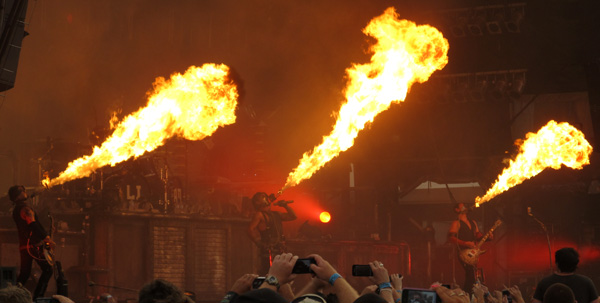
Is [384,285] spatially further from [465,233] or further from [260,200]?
[465,233]

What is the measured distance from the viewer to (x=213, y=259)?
1817 centimetres

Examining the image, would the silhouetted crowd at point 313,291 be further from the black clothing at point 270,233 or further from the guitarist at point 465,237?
the guitarist at point 465,237

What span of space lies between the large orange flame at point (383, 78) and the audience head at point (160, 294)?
14.4 m

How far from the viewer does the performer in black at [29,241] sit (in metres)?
13.2

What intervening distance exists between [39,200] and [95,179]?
123cm

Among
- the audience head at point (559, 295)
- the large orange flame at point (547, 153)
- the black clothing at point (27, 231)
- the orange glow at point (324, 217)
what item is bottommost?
the audience head at point (559, 295)

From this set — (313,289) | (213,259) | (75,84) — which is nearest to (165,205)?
(213,259)

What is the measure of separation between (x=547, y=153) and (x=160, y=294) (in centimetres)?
1805

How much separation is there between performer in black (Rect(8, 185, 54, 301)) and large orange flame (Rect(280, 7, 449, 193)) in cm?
627

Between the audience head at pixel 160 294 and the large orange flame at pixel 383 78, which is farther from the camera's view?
the large orange flame at pixel 383 78

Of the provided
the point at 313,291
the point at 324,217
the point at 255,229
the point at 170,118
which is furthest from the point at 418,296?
the point at 324,217

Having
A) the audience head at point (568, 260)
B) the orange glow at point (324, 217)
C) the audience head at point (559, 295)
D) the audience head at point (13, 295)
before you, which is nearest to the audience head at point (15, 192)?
the audience head at point (568, 260)

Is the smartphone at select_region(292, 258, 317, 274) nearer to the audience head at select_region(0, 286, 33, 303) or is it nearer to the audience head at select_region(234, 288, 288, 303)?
the audience head at select_region(234, 288, 288, 303)

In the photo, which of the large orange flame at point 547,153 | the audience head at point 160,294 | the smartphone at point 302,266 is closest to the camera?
the audience head at point 160,294
